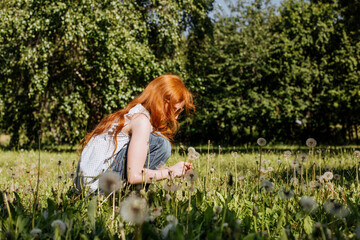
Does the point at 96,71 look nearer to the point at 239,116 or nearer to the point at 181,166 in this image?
the point at 239,116

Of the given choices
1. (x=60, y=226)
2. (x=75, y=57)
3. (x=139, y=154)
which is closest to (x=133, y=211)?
(x=60, y=226)

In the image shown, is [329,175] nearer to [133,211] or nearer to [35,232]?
[133,211]

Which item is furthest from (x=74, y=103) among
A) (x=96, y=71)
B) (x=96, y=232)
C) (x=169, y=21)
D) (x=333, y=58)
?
(x=333, y=58)

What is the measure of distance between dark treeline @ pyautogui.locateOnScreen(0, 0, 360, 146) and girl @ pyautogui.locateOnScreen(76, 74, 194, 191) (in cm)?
329

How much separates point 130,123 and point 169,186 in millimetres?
716

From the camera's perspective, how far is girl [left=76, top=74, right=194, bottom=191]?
2002 millimetres

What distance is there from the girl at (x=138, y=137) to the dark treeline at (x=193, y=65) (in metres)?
3.29

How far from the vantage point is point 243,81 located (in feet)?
34.1

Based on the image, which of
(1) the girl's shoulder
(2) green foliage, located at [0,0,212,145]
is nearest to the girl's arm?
(1) the girl's shoulder

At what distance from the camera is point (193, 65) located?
11.1 m

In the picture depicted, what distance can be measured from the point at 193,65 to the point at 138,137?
9.42 m

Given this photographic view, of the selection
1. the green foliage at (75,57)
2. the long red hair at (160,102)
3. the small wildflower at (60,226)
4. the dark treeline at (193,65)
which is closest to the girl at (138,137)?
the long red hair at (160,102)

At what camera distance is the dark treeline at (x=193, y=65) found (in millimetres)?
6569

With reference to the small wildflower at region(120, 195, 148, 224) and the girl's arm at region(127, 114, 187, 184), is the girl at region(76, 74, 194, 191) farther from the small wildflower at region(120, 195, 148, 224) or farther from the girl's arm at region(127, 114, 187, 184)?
the small wildflower at region(120, 195, 148, 224)
